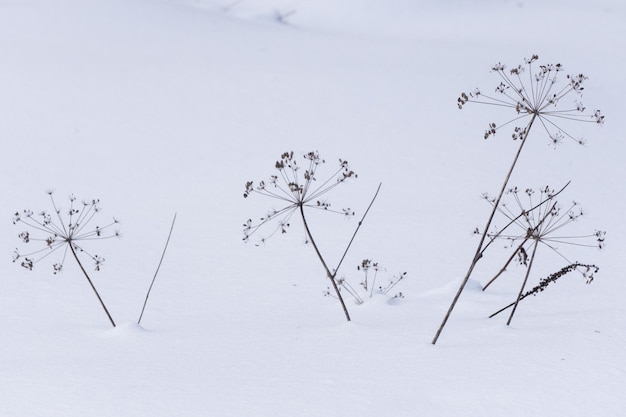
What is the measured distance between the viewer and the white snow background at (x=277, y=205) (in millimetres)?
2182

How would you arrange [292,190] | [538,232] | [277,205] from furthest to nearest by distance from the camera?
[277,205]
[538,232]
[292,190]

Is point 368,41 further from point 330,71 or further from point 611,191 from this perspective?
point 611,191

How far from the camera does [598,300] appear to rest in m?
3.00

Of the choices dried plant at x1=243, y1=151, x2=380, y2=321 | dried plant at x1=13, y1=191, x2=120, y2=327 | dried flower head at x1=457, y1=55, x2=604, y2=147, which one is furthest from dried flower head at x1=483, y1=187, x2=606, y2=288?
dried plant at x1=13, y1=191, x2=120, y2=327

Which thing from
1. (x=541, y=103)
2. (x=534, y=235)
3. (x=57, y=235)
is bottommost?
(x=57, y=235)

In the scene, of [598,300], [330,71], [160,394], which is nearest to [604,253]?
[598,300]

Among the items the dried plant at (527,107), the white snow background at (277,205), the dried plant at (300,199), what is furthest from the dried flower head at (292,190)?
the dried plant at (527,107)

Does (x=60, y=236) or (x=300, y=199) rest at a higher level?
(x=300, y=199)

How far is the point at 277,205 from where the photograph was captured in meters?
4.98

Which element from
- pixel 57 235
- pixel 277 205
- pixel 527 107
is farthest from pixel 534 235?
pixel 277 205

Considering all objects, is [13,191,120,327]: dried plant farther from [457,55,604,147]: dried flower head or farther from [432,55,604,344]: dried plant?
[457,55,604,147]: dried flower head

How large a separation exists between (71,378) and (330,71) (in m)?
5.28

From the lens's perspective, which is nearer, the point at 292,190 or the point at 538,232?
the point at 292,190

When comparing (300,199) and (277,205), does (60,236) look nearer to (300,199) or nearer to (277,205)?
(300,199)
